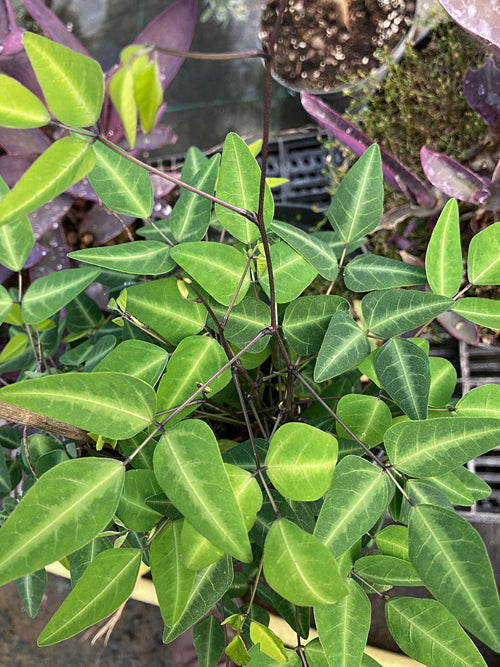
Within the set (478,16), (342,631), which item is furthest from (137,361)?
(478,16)

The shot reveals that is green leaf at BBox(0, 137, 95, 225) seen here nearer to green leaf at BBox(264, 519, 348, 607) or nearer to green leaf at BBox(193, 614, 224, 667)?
green leaf at BBox(264, 519, 348, 607)

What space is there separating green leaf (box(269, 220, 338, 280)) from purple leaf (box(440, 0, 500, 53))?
362 millimetres

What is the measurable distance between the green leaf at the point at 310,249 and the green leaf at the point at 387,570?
0.24 m

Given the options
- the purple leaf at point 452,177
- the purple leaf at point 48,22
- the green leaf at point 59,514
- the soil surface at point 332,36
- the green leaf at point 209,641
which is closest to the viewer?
the green leaf at point 59,514

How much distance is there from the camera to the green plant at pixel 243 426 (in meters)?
0.32

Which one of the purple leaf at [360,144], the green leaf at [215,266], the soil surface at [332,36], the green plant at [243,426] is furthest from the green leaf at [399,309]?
the soil surface at [332,36]

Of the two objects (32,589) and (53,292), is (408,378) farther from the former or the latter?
(32,589)

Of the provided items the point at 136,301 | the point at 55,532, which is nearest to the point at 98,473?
the point at 55,532

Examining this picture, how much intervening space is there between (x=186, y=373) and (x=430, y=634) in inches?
11.3

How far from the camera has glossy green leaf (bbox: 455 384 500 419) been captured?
0.45 m

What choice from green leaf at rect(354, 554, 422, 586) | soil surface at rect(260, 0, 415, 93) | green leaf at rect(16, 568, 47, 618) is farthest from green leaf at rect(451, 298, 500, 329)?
soil surface at rect(260, 0, 415, 93)

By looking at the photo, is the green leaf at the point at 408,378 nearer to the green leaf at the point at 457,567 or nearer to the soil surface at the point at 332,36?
the green leaf at the point at 457,567

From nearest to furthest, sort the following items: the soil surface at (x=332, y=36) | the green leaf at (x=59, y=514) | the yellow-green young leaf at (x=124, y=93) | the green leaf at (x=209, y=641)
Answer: the yellow-green young leaf at (x=124, y=93) < the green leaf at (x=59, y=514) < the green leaf at (x=209, y=641) < the soil surface at (x=332, y=36)

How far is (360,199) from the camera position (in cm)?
47
